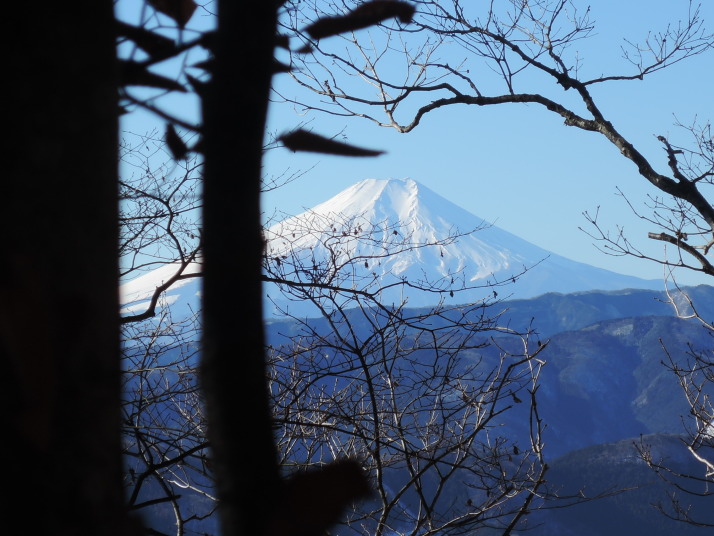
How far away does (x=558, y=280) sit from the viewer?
465ft

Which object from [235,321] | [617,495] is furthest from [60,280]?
[617,495]

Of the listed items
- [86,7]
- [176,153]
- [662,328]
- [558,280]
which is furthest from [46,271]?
[558,280]

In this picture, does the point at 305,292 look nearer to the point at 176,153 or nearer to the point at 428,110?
the point at 428,110

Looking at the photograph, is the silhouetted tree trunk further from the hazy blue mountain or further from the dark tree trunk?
the hazy blue mountain

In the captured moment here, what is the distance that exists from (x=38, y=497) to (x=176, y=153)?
15.9 inches

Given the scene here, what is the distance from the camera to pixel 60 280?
0.47m

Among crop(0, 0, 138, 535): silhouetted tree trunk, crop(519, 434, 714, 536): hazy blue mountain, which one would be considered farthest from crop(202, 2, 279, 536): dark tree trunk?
crop(519, 434, 714, 536): hazy blue mountain

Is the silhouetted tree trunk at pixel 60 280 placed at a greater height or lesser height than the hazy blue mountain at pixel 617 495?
greater

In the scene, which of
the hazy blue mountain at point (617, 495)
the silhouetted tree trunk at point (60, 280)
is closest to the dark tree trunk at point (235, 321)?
the silhouetted tree trunk at point (60, 280)

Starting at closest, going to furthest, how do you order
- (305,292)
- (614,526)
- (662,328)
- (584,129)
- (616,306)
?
(305,292), (584,129), (614,526), (662,328), (616,306)

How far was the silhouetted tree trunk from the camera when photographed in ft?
1.47

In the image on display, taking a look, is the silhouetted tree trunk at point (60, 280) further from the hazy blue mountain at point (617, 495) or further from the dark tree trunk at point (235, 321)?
the hazy blue mountain at point (617, 495)

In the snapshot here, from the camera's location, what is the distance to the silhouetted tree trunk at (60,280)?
447 millimetres

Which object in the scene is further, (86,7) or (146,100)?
(146,100)
